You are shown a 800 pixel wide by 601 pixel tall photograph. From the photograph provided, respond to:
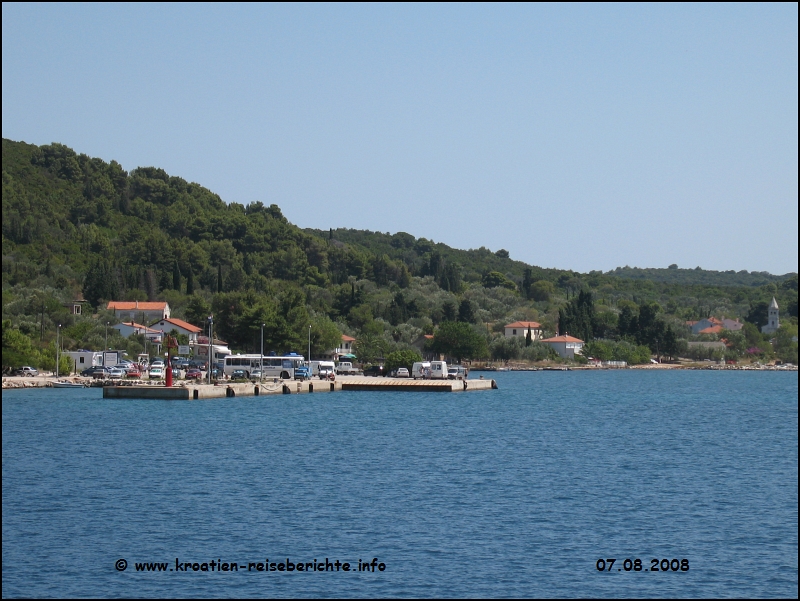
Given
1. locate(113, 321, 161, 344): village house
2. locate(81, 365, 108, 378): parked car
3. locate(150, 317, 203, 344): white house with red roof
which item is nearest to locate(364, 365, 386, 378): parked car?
locate(150, 317, 203, 344): white house with red roof

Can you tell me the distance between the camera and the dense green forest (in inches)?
3693

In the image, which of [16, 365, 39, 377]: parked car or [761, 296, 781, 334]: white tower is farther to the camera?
[761, 296, 781, 334]: white tower

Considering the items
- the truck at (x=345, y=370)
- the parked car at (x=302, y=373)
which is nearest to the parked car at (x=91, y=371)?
the parked car at (x=302, y=373)

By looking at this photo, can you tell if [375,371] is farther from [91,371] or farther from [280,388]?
[91,371]

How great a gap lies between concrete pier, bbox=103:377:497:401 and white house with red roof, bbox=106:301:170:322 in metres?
38.6

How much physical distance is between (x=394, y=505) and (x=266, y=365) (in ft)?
170

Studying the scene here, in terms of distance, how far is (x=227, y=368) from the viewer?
244 ft

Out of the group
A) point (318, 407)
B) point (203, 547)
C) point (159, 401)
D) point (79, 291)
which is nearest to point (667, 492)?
point (203, 547)

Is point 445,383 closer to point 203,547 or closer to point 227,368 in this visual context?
point 227,368

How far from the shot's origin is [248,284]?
428 feet

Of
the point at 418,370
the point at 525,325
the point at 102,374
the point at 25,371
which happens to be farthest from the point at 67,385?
the point at 525,325

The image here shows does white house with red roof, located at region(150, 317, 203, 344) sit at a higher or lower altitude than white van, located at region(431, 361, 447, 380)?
higher

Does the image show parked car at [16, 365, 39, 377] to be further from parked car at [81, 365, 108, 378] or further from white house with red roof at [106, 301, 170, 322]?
white house with red roof at [106, 301, 170, 322]

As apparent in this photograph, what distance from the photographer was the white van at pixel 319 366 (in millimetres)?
77812
